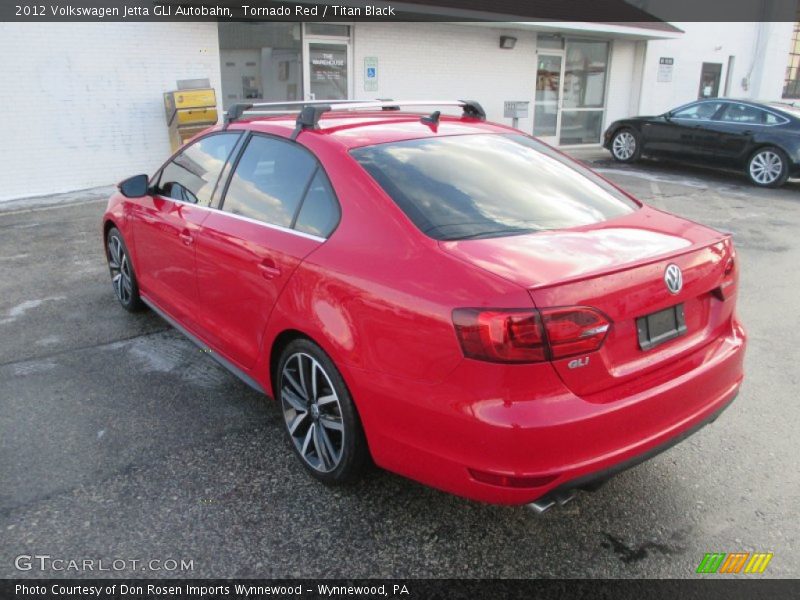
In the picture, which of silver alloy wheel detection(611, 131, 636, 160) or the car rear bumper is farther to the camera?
silver alloy wheel detection(611, 131, 636, 160)

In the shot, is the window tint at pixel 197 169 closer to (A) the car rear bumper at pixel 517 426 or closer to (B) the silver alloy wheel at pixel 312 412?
(B) the silver alloy wheel at pixel 312 412

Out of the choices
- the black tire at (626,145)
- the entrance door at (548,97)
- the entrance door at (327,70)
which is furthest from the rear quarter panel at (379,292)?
the entrance door at (548,97)

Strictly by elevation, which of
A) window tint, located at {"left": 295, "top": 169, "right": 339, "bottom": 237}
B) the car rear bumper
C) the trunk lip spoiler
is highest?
window tint, located at {"left": 295, "top": 169, "right": 339, "bottom": 237}

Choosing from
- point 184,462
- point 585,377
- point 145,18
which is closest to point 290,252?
point 184,462

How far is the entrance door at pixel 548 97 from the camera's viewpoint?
1606 centimetres

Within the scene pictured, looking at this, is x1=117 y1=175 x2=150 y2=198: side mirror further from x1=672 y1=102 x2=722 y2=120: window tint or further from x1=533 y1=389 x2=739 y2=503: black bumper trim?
x1=672 y1=102 x2=722 y2=120: window tint

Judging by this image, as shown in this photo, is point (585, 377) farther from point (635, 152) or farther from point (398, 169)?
point (635, 152)

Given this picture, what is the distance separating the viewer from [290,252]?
118 inches

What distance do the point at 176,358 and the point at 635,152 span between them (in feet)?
39.5

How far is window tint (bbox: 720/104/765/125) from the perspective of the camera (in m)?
11.8

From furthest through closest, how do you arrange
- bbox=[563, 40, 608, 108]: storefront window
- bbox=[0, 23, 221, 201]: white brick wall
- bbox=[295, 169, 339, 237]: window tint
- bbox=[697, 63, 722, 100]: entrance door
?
bbox=[697, 63, 722, 100]: entrance door, bbox=[563, 40, 608, 108]: storefront window, bbox=[0, 23, 221, 201]: white brick wall, bbox=[295, 169, 339, 237]: window tint

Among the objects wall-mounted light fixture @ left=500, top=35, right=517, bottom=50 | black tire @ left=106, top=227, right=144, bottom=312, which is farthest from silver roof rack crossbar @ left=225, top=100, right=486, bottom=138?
wall-mounted light fixture @ left=500, top=35, right=517, bottom=50

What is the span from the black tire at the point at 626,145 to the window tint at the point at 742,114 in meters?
1.84

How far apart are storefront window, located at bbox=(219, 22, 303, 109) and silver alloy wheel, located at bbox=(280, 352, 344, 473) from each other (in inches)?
391
